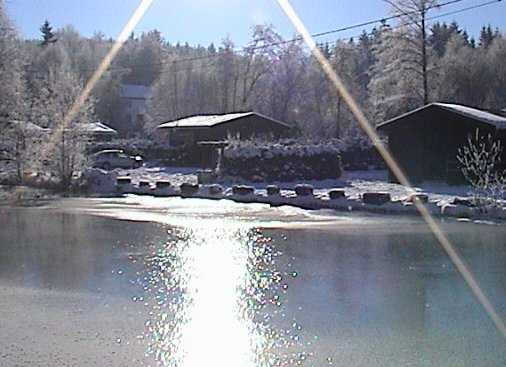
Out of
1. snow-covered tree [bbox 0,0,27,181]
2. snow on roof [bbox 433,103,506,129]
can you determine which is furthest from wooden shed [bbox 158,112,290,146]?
snow on roof [bbox 433,103,506,129]

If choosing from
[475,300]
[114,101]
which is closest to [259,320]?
[475,300]

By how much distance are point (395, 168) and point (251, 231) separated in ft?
61.8

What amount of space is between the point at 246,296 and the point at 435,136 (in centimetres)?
2438

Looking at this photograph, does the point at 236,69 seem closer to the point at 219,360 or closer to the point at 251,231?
the point at 251,231

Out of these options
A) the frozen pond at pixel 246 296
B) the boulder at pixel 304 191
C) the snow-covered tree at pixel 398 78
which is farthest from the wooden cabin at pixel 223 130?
the frozen pond at pixel 246 296

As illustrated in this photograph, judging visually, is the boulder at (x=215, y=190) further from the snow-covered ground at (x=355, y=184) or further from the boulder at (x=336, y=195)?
the boulder at (x=336, y=195)

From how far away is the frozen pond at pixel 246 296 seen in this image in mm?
7102

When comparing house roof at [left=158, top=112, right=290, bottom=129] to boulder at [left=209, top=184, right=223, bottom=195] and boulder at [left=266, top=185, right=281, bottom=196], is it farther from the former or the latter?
boulder at [left=266, top=185, right=281, bottom=196]

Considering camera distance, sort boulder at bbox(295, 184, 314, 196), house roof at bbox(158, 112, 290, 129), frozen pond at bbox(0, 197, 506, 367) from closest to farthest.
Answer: frozen pond at bbox(0, 197, 506, 367) → boulder at bbox(295, 184, 314, 196) → house roof at bbox(158, 112, 290, 129)

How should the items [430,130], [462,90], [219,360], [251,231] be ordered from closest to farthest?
[219,360]
[251,231]
[430,130]
[462,90]

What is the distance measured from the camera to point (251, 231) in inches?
679

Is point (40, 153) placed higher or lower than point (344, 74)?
lower

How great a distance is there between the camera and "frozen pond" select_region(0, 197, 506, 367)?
7.10 metres

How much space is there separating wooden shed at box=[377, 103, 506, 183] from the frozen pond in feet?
45.8
